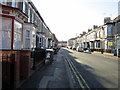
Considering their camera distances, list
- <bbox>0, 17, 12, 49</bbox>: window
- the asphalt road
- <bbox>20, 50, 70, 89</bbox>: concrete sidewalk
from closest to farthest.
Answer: <bbox>20, 50, 70, 89</bbox>: concrete sidewalk
<bbox>0, 17, 12, 49</bbox>: window
the asphalt road

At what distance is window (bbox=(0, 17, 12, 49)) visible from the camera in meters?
4.82

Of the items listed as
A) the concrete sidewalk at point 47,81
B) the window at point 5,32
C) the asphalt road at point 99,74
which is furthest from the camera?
the asphalt road at point 99,74

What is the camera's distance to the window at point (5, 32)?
4.82 m

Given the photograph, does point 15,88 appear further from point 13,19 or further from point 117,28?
point 117,28

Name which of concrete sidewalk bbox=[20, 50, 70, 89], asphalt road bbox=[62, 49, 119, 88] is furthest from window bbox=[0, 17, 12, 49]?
asphalt road bbox=[62, 49, 119, 88]

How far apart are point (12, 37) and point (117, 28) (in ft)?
96.1

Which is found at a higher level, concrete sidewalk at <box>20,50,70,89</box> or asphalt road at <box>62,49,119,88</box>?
concrete sidewalk at <box>20,50,70,89</box>

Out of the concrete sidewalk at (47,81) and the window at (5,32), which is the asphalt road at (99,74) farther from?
the window at (5,32)

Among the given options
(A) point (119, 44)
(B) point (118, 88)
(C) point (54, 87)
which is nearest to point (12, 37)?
(C) point (54, 87)

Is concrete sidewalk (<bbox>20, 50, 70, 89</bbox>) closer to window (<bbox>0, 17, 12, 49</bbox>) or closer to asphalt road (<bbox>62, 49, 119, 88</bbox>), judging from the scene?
asphalt road (<bbox>62, 49, 119, 88</bbox>)

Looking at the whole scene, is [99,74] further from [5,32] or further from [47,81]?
[5,32]

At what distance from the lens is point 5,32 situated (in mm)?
4980

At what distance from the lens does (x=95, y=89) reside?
446 cm

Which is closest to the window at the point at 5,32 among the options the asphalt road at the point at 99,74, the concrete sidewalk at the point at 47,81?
the concrete sidewalk at the point at 47,81
